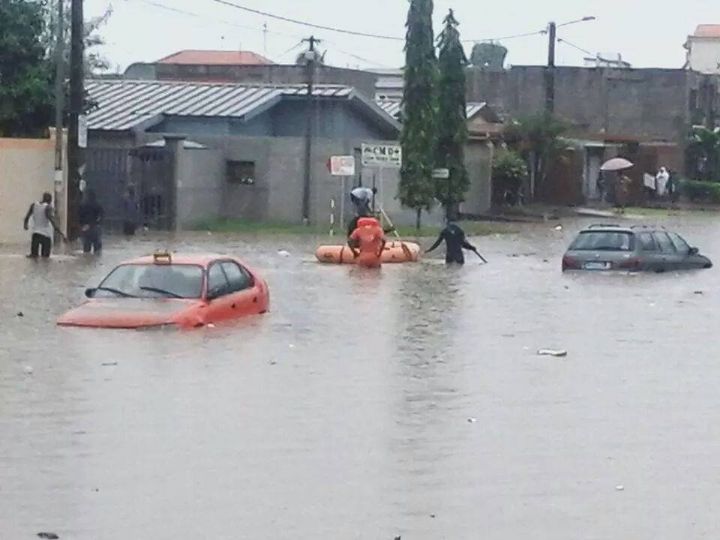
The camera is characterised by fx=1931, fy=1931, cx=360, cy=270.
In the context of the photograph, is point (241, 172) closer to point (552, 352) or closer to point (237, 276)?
point (237, 276)

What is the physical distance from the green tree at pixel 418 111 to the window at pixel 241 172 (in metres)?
4.58

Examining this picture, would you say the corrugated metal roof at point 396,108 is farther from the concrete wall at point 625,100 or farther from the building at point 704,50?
the building at point 704,50

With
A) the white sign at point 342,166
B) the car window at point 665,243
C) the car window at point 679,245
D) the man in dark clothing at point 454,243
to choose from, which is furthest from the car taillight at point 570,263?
the white sign at point 342,166

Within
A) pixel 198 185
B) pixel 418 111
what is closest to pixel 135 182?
pixel 198 185

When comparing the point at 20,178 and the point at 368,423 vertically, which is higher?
the point at 20,178

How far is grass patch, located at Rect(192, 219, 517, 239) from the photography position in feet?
169

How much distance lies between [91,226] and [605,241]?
1064 cm

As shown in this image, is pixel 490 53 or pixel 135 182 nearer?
pixel 135 182

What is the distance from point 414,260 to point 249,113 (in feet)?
57.8

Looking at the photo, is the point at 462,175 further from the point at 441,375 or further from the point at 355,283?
the point at 441,375

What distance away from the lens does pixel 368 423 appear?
55.0ft

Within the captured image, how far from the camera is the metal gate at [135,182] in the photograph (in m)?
50.5

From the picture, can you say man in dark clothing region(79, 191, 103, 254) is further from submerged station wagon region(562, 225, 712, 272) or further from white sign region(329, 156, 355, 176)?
white sign region(329, 156, 355, 176)

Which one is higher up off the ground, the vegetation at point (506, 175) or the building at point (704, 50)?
the building at point (704, 50)
